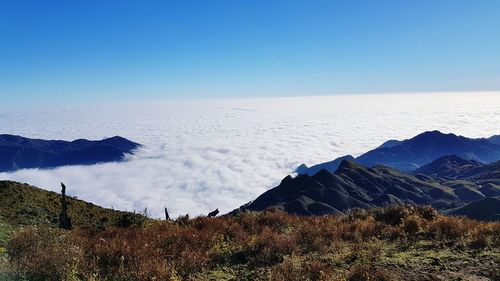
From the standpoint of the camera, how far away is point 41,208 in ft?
94.7

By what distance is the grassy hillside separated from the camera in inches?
1006

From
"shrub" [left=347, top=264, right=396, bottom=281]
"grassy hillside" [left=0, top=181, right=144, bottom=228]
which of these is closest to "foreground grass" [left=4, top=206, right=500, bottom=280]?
"shrub" [left=347, top=264, right=396, bottom=281]

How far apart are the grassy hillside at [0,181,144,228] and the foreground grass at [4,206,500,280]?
14283 mm

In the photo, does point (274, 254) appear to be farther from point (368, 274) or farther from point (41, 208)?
point (41, 208)

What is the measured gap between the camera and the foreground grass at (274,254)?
822 cm

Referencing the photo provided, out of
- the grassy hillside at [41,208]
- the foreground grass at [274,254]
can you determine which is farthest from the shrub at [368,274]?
the grassy hillside at [41,208]

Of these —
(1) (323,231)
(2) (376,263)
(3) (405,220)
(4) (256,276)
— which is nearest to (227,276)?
(4) (256,276)

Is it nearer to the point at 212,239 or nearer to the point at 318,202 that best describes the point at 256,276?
the point at 212,239

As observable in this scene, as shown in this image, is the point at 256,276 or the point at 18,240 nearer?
the point at 256,276

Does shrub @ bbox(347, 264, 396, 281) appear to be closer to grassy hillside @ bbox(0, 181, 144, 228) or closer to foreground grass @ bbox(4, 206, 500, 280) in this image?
foreground grass @ bbox(4, 206, 500, 280)

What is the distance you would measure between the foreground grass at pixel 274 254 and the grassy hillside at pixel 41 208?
14283 millimetres

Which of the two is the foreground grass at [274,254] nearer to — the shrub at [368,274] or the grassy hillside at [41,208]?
the shrub at [368,274]

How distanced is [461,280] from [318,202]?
614ft

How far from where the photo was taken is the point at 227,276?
9.02m
